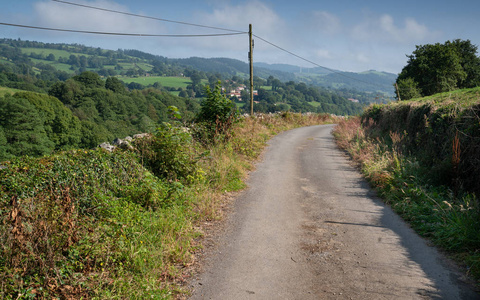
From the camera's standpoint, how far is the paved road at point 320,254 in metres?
4.01

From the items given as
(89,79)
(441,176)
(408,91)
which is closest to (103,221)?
(441,176)

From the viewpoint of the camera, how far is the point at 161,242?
4848 millimetres

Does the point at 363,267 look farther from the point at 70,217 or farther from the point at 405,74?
the point at 405,74

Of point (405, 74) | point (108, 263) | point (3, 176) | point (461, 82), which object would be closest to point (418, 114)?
point (108, 263)

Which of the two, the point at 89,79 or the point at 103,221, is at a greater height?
the point at 89,79

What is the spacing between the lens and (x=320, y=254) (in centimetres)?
505

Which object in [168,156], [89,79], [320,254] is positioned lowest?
[320,254]

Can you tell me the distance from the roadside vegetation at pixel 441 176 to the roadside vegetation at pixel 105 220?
4.44m

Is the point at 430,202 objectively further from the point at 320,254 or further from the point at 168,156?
the point at 168,156

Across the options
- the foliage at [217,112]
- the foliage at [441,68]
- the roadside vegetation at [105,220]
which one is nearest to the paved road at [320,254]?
the roadside vegetation at [105,220]

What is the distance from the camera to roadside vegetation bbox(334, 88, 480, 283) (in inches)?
203

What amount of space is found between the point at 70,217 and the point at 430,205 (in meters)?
7.02

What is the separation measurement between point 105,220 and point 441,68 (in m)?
41.8

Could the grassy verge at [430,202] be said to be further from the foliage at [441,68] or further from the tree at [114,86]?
the tree at [114,86]
